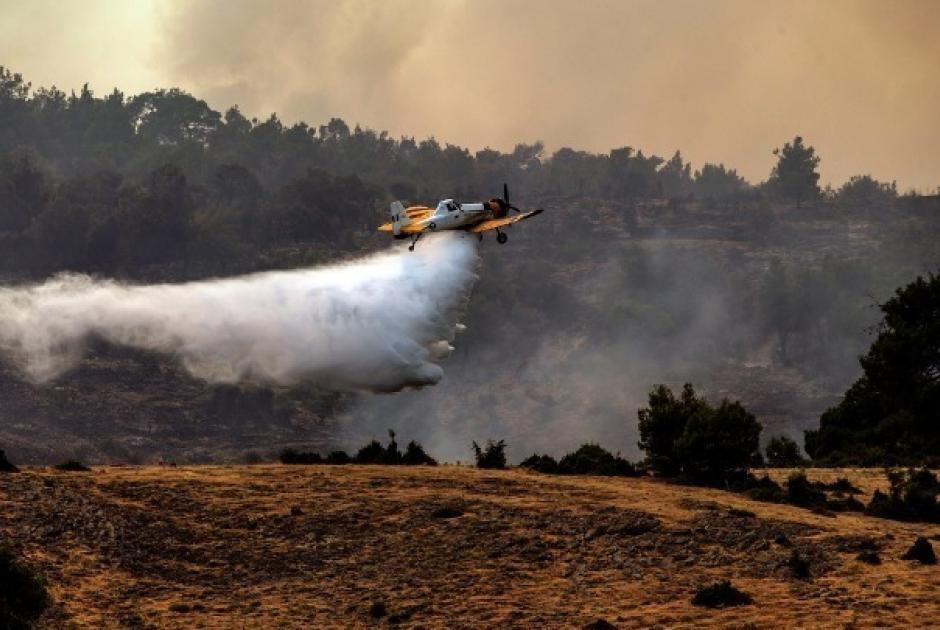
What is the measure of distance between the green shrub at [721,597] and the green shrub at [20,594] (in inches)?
729

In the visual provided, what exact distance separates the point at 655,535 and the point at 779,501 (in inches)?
373

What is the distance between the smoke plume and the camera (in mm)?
71875

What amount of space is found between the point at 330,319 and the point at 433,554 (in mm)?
27643

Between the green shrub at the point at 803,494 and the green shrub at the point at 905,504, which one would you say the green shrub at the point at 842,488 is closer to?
the green shrub at the point at 803,494

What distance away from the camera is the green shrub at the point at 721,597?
1657 inches

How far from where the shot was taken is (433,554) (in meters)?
48.2

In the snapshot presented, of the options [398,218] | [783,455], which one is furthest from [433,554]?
[783,455]

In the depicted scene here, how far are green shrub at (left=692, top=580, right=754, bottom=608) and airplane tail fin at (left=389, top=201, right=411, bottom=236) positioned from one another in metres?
34.6

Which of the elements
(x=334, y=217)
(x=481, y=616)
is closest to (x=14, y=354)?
(x=334, y=217)

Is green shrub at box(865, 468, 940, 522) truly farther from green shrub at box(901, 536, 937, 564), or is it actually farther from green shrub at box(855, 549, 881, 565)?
green shrub at box(855, 549, 881, 565)

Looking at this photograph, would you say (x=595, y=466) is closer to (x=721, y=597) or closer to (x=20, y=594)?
(x=721, y=597)

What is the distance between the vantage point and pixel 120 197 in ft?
571

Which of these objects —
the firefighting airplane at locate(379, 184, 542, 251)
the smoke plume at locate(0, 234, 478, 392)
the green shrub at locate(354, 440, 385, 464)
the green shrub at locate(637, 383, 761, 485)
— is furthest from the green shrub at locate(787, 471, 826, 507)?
the firefighting airplane at locate(379, 184, 542, 251)

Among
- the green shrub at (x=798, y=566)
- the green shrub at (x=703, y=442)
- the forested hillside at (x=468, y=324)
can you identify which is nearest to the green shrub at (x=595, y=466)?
the green shrub at (x=703, y=442)
